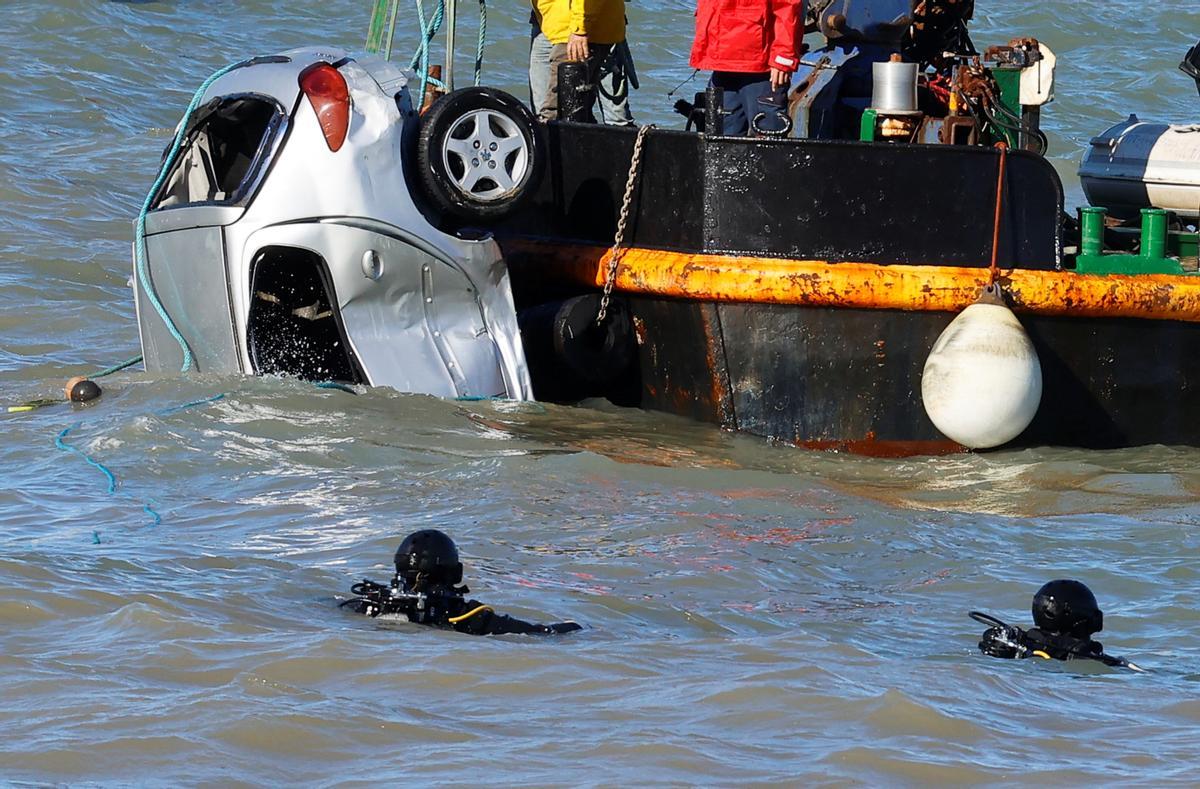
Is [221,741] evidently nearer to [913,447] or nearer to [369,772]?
[369,772]

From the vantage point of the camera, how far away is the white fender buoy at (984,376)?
698 cm

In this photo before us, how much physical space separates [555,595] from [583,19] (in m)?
3.50

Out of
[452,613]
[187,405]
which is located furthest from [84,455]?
[452,613]

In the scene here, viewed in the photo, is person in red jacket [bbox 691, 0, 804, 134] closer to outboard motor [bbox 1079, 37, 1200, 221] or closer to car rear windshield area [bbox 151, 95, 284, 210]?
outboard motor [bbox 1079, 37, 1200, 221]

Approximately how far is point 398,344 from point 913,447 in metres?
2.09

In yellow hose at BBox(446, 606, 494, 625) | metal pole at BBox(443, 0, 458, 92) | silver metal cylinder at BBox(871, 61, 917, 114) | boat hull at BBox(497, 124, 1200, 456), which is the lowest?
yellow hose at BBox(446, 606, 494, 625)

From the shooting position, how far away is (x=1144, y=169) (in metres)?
8.05

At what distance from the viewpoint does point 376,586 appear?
17.2 ft

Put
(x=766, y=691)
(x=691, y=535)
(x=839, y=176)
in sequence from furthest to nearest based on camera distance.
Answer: (x=839, y=176) → (x=691, y=535) → (x=766, y=691)

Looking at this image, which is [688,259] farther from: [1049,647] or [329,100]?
[1049,647]

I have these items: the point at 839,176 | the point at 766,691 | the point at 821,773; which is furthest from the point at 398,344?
the point at 821,773

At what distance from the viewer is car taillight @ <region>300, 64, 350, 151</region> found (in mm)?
7426

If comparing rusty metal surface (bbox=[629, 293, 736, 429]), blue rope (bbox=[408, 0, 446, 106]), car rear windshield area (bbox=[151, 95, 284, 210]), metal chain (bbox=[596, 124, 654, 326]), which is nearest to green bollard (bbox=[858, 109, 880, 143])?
metal chain (bbox=[596, 124, 654, 326])

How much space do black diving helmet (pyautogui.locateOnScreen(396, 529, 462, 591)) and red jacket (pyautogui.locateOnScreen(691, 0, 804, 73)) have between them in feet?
10.8
